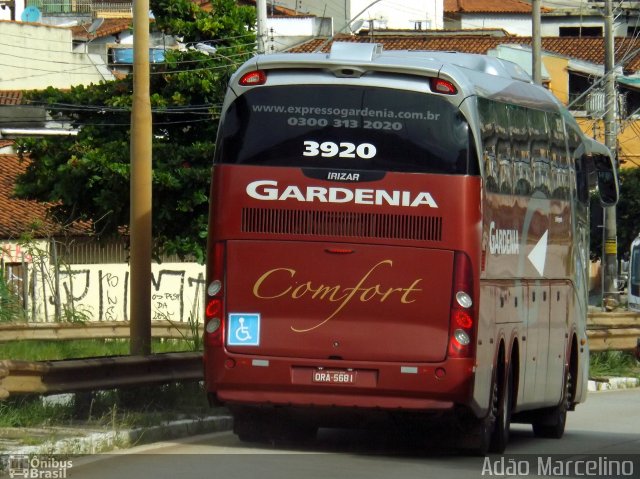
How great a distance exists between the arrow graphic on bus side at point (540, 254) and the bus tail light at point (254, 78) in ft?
10.7

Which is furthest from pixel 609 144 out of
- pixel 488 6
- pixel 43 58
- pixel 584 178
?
pixel 488 6

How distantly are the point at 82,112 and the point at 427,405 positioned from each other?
82.8ft

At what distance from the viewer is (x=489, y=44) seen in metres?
68.4

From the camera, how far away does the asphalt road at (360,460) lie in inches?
436

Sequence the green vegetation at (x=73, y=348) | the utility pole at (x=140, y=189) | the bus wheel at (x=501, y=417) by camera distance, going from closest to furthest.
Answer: the bus wheel at (x=501, y=417) < the utility pole at (x=140, y=189) < the green vegetation at (x=73, y=348)

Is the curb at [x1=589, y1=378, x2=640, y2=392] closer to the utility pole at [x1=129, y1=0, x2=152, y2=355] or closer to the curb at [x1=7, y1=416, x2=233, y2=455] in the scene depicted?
the utility pole at [x1=129, y1=0, x2=152, y2=355]

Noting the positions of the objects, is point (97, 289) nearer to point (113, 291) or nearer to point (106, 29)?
point (113, 291)

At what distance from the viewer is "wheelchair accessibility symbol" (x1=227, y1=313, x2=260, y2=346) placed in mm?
12219

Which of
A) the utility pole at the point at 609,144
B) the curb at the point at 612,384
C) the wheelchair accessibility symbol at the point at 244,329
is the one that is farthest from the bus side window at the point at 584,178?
the utility pole at the point at 609,144

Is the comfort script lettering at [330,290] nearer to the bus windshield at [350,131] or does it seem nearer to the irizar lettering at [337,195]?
the irizar lettering at [337,195]

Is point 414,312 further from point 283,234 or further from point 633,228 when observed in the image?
point 633,228

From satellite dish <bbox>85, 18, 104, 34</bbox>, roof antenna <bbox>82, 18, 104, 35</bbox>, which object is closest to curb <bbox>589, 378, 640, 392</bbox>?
roof antenna <bbox>82, 18, 104, 35</bbox>

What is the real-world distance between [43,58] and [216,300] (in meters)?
52.0

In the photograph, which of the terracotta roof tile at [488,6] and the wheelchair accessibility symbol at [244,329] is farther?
the terracotta roof tile at [488,6]
